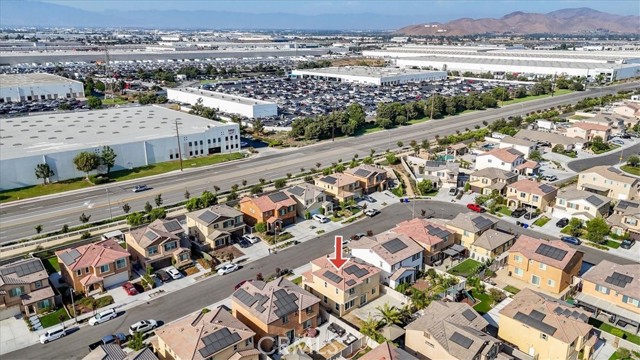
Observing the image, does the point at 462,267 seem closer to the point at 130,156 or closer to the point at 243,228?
the point at 243,228

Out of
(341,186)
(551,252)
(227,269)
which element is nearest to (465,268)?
(551,252)

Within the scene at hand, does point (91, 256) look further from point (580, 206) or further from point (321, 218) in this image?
point (580, 206)

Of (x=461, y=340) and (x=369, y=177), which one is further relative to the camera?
(x=369, y=177)

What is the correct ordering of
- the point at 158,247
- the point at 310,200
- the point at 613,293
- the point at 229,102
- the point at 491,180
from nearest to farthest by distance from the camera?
the point at 613,293 → the point at 158,247 → the point at 310,200 → the point at 491,180 → the point at 229,102

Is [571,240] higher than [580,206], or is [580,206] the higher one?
[580,206]

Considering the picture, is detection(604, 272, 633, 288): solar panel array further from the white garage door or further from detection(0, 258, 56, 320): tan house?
detection(0, 258, 56, 320): tan house

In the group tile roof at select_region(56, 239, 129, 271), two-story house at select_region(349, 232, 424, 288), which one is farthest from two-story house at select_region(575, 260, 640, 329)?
tile roof at select_region(56, 239, 129, 271)

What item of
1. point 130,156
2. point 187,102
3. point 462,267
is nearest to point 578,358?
point 462,267

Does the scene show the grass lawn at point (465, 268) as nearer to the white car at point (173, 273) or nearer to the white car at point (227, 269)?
the white car at point (227, 269)
